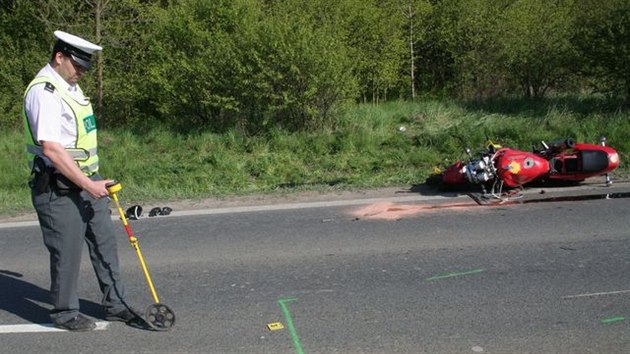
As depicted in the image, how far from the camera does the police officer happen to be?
12.9 ft

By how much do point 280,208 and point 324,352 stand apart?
393 cm

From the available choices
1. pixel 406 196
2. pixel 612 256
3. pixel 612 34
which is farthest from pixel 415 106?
pixel 612 256

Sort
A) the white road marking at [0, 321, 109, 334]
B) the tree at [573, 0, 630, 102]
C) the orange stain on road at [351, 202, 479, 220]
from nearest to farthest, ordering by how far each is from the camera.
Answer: the white road marking at [0, 321, 109, 334], the orange stain on road at [351, 202, 479, 220], the tree at [573, 0, 630, 102]

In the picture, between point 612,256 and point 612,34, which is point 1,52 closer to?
point 612,34

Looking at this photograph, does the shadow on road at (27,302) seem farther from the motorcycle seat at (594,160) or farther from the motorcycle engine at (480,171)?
the motorcycle seat at (594,160)

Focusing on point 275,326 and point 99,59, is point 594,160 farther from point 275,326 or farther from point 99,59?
point 99,59

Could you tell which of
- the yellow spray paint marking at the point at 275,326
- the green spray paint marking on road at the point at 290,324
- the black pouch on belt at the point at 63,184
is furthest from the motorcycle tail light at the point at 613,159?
the black pouch on belt at the point at 63,184

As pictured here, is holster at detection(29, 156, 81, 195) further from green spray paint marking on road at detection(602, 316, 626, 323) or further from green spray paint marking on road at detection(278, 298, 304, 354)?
green spray paint marking on road at detection(602, 316, 626, 323)

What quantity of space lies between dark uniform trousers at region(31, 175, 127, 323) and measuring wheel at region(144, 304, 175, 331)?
0.30m

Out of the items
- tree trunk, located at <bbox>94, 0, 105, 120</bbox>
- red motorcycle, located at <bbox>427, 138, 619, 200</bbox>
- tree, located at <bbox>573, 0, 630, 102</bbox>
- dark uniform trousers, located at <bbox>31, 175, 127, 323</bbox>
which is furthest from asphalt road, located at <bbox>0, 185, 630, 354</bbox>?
tree trunk, located at <bbox>94, 0, 105, 120</bbox>

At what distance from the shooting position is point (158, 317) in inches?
171

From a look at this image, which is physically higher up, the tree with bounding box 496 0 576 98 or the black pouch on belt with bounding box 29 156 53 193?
the tree with bounding box 496 0 576 98

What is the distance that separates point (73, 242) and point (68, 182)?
0.43 metres

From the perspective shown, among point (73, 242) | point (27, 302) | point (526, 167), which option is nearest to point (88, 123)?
point (73, 242)
